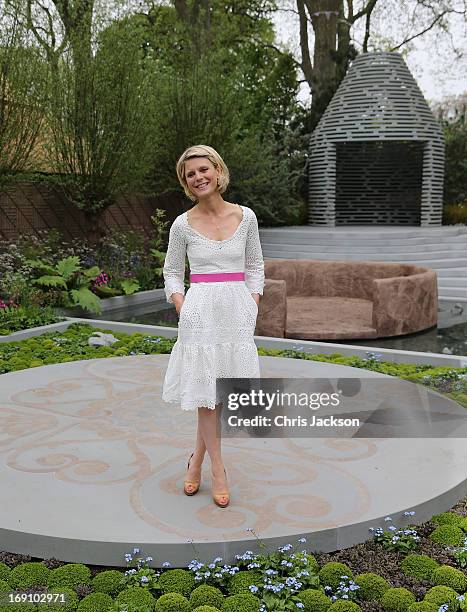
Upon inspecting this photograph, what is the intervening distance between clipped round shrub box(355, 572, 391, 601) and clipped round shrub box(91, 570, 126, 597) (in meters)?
1.08

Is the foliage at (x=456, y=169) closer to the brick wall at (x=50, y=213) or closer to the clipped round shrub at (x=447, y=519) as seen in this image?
the brick wall at (x=50, y=213)

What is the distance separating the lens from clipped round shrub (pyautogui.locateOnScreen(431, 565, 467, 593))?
120 inches

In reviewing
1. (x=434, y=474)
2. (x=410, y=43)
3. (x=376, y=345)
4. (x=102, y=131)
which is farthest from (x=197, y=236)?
(x=410, y=43)

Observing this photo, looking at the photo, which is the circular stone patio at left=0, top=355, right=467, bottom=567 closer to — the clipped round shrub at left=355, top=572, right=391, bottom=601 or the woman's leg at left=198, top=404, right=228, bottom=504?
the woman's leg at left=198, top=404, right=228, bottom=504

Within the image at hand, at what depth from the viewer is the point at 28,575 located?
3.07 m

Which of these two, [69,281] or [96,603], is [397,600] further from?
[69,281]

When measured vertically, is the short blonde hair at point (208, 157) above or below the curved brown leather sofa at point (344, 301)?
above

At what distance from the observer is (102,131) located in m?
13.0

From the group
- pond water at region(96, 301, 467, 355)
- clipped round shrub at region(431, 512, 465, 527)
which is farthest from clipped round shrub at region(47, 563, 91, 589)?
pond water at region(96, 301, 467, 355)

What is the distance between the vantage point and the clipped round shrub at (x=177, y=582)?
3010 millimetres

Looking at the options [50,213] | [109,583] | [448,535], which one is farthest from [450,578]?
[50,213]

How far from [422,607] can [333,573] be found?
0.42 metres

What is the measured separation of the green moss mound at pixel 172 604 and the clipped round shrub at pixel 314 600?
1.65 ft

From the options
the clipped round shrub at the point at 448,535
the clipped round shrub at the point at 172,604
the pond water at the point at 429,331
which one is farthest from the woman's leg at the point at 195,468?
the pond water at the point at 429,331
